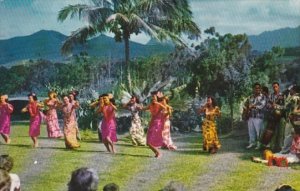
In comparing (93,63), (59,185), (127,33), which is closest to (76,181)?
(59,185)

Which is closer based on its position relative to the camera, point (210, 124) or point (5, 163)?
point (5, 163)

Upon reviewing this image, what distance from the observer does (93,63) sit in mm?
29031

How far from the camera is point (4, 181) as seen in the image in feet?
15.6

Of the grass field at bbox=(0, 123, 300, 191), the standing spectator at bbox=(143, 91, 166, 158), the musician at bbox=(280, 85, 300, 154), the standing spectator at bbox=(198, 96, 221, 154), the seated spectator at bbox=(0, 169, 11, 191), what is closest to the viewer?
the seated spectator at bbox=(0, 169, 11, 191)

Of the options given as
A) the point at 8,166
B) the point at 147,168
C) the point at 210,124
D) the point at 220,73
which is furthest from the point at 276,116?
the point at 220,73

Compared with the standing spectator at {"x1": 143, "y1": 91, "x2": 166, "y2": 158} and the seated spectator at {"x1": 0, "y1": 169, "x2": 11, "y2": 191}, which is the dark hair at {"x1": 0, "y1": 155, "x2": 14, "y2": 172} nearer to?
the seated spectator at {"x1": 0, "y1": 169, "x2": 11, "y2": 191}

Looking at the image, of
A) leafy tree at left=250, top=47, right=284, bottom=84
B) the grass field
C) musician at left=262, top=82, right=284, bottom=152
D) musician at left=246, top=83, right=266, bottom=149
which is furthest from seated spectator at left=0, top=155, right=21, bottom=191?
leafy tree at left=250, top=47, right=284, bottom=84

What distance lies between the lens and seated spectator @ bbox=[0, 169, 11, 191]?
4.73 meters

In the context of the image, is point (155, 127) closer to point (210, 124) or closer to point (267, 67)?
point (210, 124)

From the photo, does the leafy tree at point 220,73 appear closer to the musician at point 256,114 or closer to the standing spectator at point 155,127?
the musician at point 256,114

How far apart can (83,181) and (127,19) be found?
13.9 metres

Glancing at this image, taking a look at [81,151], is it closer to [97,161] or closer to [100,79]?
[97,161]

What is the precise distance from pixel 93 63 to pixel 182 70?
760 cm

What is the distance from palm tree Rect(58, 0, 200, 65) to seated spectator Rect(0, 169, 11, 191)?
1318 cm
